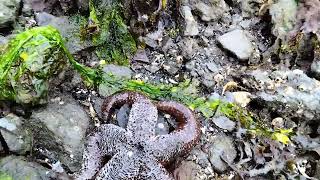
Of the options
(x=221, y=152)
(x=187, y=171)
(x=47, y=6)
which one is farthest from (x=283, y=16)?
(x=47, y=6)

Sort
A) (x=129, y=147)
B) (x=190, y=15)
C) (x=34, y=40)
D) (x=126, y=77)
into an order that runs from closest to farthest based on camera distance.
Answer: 1. (x=129, y=147)
2. (x=34, y=40)
3. (x=126, y=77)
4. (x=190, y=15)

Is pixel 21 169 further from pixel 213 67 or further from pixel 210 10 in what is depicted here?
pixel 210 10

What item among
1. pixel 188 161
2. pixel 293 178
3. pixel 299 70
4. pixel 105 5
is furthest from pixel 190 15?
pixel 293 178

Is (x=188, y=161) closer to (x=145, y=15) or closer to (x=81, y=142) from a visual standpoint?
(x=81, y=142)

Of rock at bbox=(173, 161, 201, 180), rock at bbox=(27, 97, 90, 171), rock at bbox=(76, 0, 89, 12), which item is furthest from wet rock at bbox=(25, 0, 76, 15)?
rock at bbox=(173, 161, 201, 180)

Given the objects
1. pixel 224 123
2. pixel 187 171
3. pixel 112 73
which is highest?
pixel 112 73

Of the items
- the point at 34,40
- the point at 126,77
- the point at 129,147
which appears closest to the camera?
the point at 129,147

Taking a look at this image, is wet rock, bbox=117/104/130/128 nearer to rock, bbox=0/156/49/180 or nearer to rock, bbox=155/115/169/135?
rock, bbox=155/115/169/135
